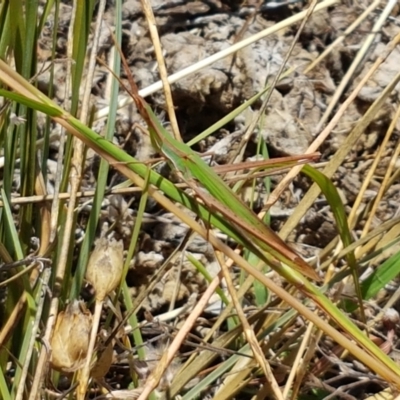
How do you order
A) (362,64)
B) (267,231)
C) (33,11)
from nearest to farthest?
1. (267,231)
2. (33,11)
3. (362,64)

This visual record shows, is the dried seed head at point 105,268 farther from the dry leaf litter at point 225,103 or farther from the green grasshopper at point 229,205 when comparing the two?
the dry leaf litter at point 225,103

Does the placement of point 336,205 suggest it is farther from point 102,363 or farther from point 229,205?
point 102,363

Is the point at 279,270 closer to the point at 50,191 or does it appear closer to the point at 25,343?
the point at 25,343

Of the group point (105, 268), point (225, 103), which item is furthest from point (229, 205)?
point (225, 103)

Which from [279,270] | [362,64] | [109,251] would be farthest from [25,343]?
[362,64]

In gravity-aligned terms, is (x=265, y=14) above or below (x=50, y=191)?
above

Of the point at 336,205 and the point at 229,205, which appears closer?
the point at 229,205

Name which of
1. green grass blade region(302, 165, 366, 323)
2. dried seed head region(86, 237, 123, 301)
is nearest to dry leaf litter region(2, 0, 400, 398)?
green grass blade region(302, 165, 366, 323)

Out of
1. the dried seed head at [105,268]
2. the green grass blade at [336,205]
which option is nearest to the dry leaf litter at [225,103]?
the green grass blade at [336,205]
